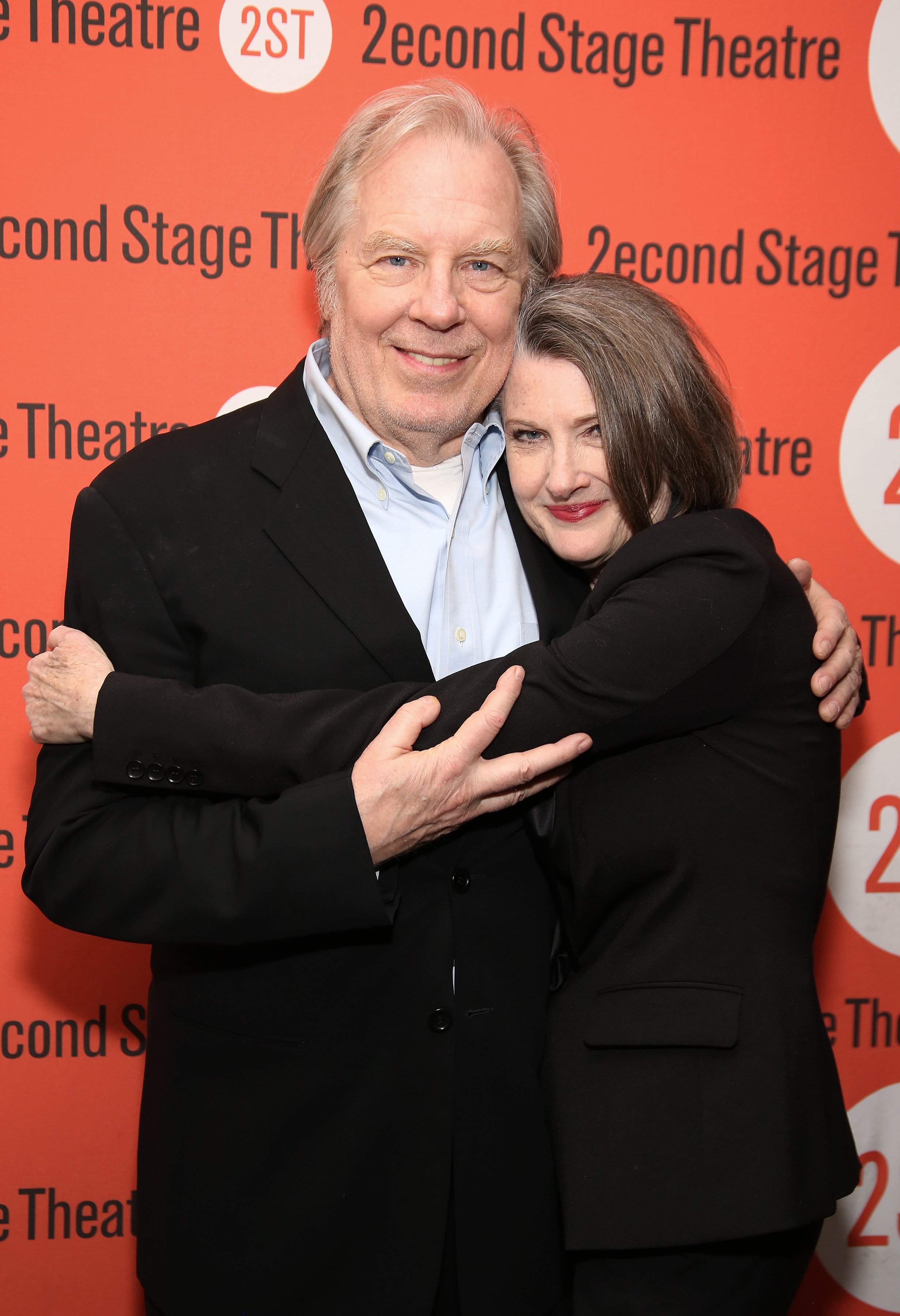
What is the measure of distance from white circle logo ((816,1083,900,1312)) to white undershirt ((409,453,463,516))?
6.17 feet

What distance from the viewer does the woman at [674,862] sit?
1.38 metres

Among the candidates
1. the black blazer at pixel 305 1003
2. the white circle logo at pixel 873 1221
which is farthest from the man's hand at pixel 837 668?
the white circle logo at pixel 873 1221

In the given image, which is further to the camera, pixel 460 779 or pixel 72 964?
pixel 72 964

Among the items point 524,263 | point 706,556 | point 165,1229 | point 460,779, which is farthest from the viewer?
point 524,263

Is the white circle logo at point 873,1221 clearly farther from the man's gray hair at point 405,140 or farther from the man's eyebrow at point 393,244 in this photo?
the man's eyebrow at point 393,244

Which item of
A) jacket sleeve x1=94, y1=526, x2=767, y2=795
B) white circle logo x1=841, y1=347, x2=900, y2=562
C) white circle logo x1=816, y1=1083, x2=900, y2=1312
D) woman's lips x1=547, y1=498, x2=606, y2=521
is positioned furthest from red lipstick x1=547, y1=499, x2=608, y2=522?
white circle logo x1=816, y1=1083, x2=900, y2=1312

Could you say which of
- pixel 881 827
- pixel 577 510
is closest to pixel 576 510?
pixel 577 510

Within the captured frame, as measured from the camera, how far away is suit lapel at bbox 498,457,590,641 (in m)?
1.74

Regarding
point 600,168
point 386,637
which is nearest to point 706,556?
point 386,637

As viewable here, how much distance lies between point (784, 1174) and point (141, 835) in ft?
3.20

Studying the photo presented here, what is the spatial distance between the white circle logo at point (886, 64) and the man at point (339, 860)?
3.70 ft

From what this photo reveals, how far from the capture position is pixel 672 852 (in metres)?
1.44

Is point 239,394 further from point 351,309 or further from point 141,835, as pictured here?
point 141,835

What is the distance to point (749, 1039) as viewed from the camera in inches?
55.7
